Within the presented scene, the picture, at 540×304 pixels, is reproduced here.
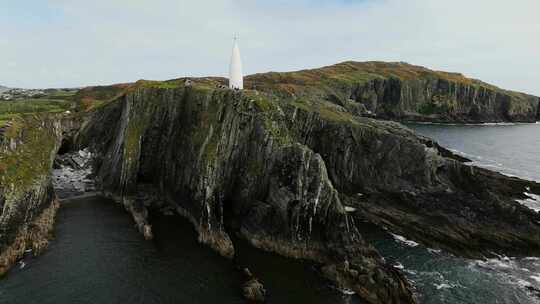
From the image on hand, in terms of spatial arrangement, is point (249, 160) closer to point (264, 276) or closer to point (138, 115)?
Result: point (264, 276)

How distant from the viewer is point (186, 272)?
4097 cm

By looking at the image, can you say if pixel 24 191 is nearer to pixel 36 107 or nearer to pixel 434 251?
pixel 36 107

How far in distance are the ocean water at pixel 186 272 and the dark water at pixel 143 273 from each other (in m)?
0.10

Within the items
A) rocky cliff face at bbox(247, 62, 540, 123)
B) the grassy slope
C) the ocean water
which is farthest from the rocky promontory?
rocky cliff face at bbox(247, 62, 540, 123)

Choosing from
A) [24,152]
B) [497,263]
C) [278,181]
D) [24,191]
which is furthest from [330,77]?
[24,191]

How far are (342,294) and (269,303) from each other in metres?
7.61

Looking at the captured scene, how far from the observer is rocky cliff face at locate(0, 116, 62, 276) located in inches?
1740

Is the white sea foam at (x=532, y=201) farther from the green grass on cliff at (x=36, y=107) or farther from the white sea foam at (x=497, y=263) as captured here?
the green grass on cliff at (x=36, y=107)

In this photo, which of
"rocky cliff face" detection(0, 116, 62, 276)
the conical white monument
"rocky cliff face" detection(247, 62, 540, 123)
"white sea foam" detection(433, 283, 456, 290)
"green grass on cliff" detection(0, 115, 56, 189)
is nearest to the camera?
"white sea foam" detection(433, 283, 456, 290)

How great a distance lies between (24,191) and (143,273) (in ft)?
72.1

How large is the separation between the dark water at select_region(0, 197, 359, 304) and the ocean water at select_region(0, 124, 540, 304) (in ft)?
0.33

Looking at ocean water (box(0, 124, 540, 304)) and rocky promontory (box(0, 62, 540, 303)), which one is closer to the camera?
ocean water (box(0, 124, 540, 304))

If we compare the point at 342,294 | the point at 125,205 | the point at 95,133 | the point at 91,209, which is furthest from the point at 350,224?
the point at 95,133

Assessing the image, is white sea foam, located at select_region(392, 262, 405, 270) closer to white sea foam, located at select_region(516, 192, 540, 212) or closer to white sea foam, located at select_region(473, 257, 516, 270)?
white sea foam, located at select_region(473, 257, 516, 270)
